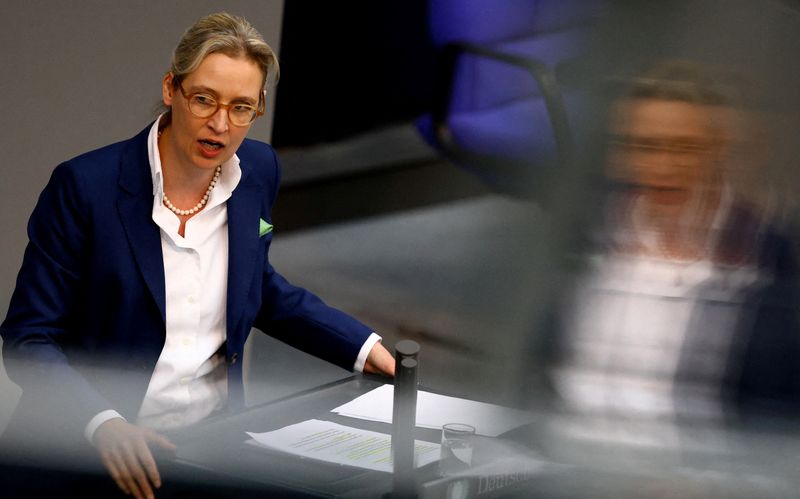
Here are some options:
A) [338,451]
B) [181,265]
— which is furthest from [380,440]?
[181,265]

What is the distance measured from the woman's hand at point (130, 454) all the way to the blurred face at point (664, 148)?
2.06 m

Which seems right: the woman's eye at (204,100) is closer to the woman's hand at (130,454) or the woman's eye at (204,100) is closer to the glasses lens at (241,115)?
the glasses lens at (241,115)

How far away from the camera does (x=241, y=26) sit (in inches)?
68.3

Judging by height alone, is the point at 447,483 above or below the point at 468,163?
below

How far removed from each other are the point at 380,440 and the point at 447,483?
0.19 meters

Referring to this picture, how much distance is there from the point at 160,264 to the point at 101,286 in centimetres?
10

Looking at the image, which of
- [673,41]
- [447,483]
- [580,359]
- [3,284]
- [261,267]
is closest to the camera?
[447,483]

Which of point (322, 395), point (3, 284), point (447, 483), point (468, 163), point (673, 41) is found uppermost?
point (673, 41)

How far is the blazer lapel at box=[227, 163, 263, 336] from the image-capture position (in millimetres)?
1816

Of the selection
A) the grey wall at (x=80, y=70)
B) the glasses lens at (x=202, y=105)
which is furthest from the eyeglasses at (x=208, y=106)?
the grey wall at (x=80, y=70)

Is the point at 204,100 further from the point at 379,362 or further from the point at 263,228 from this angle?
the point at 379,362

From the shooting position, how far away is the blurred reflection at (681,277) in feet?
9.89

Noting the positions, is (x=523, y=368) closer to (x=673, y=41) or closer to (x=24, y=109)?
(x=673, y=41)

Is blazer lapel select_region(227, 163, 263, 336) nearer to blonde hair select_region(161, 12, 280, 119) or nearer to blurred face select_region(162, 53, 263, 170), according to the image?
blurred face select_region(162, 53, 263, 170)
